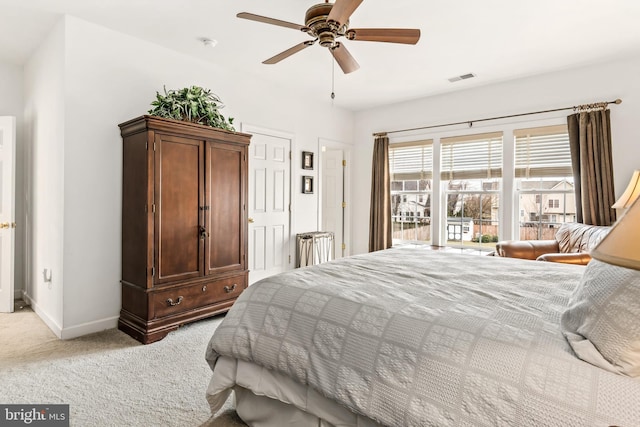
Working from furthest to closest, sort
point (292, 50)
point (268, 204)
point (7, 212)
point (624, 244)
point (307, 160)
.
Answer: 1. point (307, 160)
2. point (268, 204)
3. point (7, 212)
4. point (292, 50)
5. point (624, 244)

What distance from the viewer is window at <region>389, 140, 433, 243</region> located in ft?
17.3

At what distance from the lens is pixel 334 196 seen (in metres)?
5.96

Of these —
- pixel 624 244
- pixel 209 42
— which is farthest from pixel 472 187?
pixel 624 244

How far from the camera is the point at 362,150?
5.86 meters

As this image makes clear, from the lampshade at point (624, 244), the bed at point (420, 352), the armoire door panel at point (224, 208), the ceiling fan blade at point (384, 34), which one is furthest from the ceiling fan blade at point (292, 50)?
the lampshade at point (624, 244)

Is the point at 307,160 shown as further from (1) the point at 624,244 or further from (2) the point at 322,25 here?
(1) the point at 624,244

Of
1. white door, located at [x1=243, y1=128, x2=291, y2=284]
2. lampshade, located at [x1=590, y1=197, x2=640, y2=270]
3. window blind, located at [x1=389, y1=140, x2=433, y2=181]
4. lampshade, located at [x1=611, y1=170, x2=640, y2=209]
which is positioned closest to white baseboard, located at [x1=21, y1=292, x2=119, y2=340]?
white door, located at [x1=243, y1=128, x2=291, y2=284]

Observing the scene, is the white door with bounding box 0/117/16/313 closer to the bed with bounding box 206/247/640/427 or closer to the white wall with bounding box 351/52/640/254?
the bed with bounding box 206/247/640/427

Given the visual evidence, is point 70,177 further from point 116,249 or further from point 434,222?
point 434,222

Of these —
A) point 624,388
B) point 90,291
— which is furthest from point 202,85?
point 624,388

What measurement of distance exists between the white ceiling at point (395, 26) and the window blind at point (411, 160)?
3.72 feet

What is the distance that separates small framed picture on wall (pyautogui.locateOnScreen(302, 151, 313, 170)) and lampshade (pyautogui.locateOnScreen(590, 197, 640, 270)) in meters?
4.48

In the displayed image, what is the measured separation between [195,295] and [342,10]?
261 cm

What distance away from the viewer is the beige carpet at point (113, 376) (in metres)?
→ 1.89
